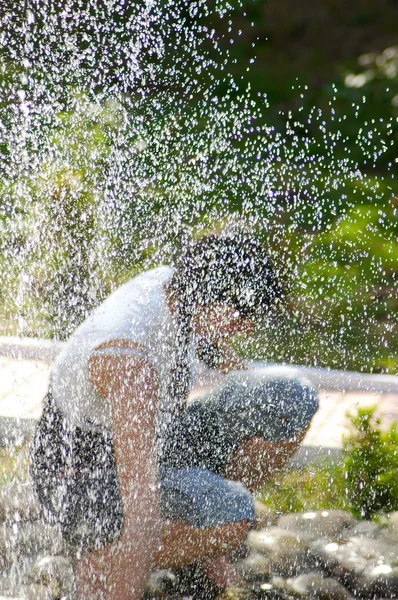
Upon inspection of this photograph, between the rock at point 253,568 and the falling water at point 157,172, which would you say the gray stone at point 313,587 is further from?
the falling water at point 157,172

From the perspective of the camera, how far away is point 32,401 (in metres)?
3.95

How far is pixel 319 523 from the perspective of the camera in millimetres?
2611

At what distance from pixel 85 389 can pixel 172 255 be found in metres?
3.67

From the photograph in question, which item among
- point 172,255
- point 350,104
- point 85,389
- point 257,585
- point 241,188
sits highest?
point 350,104

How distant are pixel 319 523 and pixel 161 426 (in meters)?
0.68

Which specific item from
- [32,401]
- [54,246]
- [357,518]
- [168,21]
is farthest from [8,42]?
[357,518]

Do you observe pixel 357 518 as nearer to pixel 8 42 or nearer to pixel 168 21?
pixel 168 21

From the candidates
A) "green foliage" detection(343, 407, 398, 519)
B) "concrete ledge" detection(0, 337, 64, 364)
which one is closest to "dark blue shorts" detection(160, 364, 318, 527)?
"green foliage" detection(343, 407, 398, 519)

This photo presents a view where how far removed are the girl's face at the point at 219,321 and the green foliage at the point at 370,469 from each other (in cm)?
72

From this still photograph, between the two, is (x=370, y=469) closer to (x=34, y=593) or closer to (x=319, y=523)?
(x=319, y=523)

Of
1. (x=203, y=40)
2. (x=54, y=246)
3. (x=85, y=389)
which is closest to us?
(x=85, y=389)

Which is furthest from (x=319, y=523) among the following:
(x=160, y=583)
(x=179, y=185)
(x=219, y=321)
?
(x=179, y=185)

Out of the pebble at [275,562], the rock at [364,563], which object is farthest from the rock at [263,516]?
the rock at [364,563]

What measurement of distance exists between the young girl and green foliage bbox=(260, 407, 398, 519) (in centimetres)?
38
